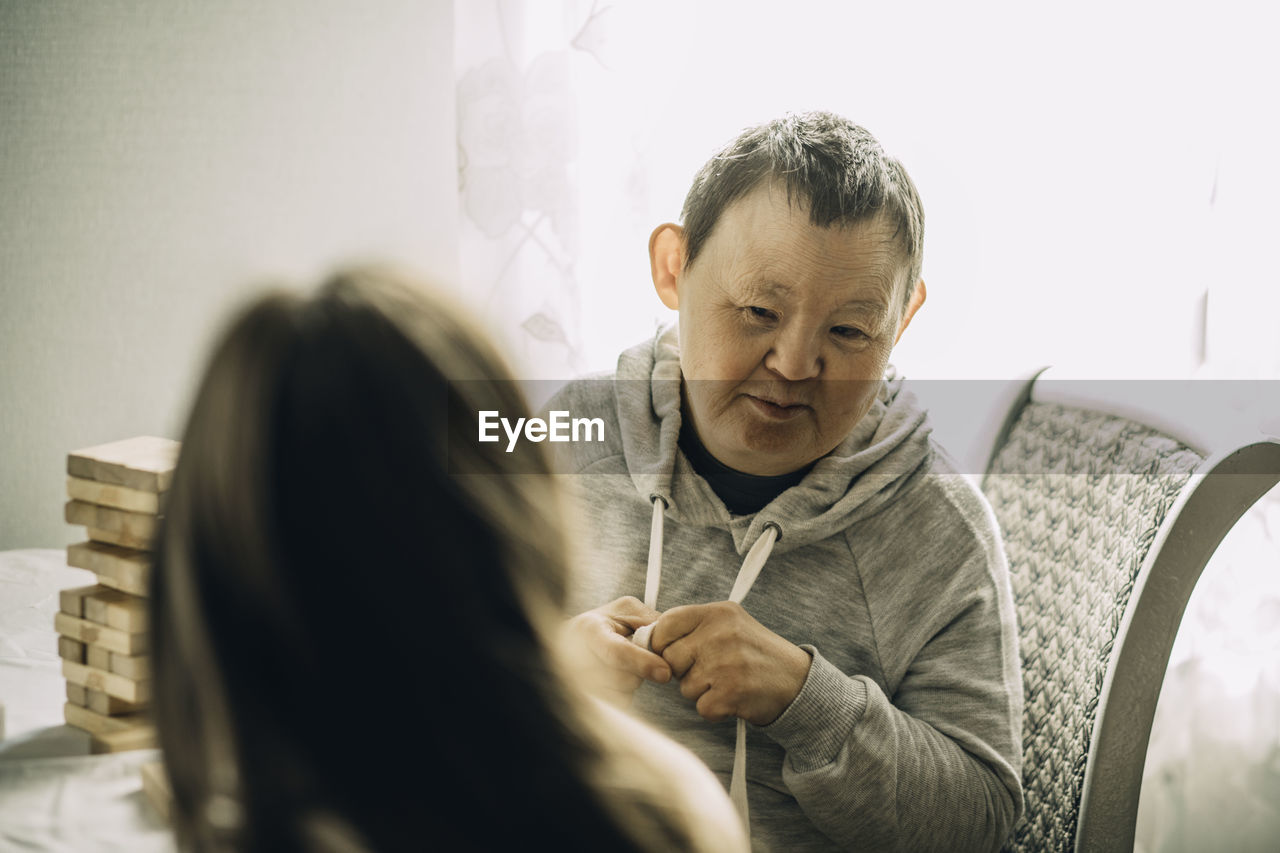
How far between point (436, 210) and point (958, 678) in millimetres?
1020

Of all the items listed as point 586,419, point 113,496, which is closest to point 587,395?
point 586,419

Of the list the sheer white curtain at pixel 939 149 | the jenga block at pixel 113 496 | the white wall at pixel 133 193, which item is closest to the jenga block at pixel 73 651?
the jenga block at pixel 113 496

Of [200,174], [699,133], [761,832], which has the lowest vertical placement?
[761,832]

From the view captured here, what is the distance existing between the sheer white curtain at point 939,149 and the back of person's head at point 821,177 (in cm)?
57

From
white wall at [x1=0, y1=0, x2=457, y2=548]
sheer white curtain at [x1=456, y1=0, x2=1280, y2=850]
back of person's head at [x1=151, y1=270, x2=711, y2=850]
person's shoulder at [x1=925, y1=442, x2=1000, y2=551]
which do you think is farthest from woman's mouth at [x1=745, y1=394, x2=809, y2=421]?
sheer white curtain at [x1=456, y1=0, x2=1280, y2=850]

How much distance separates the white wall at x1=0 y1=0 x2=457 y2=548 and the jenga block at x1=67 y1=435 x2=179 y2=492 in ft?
0.23

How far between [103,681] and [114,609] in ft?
0.18

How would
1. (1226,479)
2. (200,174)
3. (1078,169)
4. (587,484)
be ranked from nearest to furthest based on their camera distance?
(1226,479) < (587,484) < (200,174) < (1078,169)

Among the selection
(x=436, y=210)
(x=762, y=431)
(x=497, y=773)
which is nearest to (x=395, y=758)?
(x=497, y=773)

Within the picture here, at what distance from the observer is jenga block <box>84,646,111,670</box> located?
2.13 ft

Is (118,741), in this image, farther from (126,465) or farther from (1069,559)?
(1069,559)

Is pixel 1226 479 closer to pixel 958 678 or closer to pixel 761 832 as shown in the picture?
pixel 958 678

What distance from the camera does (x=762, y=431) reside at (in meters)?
0.70

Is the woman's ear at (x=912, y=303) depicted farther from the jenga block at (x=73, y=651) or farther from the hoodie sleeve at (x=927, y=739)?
the jenga block at (x=73, y=651)
